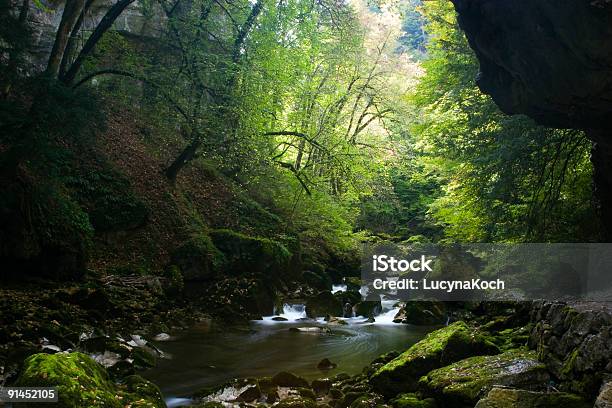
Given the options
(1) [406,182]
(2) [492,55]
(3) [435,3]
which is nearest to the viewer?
(2) [492,55]

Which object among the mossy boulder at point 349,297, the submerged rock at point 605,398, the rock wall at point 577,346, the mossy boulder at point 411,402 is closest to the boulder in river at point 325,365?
the mossy boulder at point 411,402

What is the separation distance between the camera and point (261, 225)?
65.6 ft

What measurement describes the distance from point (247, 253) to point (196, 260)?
1.89 m

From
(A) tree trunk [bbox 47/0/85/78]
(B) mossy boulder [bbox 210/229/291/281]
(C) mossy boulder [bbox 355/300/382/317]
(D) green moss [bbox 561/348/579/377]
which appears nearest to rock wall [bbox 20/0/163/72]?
(A) tree trunk [bbox 47/0/85/78]

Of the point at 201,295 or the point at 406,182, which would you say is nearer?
the point at 201,295

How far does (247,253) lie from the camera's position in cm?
1617

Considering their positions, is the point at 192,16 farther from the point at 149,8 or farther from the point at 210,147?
the point at 210,147

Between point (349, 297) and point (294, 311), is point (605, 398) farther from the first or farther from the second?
point (349, 297)

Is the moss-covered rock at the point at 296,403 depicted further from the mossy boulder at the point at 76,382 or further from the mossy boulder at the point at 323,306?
the mossy boulder at the point at 323,306

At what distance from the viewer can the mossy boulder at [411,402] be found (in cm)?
665

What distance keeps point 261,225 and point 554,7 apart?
14430 millimetres

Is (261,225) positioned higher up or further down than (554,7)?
further down

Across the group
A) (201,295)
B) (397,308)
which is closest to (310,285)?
(397,308)

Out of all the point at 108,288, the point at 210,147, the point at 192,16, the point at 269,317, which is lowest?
the point at 269,317
